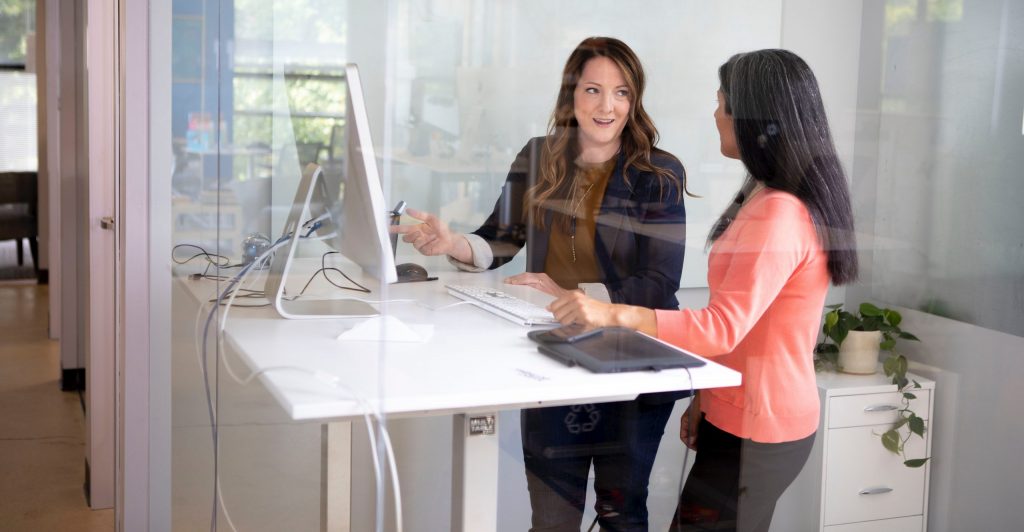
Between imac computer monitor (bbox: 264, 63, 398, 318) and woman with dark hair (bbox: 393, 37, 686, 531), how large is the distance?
50 millimetres

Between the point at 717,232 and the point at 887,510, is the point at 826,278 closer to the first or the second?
the point at 717,232

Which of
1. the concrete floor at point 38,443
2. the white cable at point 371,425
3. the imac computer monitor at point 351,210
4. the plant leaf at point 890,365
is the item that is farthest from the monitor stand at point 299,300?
the concrete floor at point 38,443

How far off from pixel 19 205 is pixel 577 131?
25.3 ft

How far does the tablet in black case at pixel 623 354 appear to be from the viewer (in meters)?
1.29

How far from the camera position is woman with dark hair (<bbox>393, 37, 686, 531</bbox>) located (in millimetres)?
1324

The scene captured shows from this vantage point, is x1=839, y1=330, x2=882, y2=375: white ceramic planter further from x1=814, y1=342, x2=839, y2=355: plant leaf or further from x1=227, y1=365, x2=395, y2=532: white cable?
x1=227, y1=365, x2=395, y2=532: white cable

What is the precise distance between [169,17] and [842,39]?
188 cm

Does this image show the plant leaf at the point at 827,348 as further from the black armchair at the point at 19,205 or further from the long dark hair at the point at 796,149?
the black armchair at the point at 19,205

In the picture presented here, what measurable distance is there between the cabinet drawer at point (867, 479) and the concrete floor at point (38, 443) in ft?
8.21

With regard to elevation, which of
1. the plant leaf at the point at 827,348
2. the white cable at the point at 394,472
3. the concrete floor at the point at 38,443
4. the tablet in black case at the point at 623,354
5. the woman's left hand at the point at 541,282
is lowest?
the concrete floor at the point at 38,443

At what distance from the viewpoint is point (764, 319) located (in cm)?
120

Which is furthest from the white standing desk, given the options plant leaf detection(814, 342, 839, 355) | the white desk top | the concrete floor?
the concrete floor

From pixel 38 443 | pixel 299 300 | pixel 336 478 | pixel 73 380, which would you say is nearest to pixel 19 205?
pixel 73 380

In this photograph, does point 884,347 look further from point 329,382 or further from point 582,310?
point 329,382
